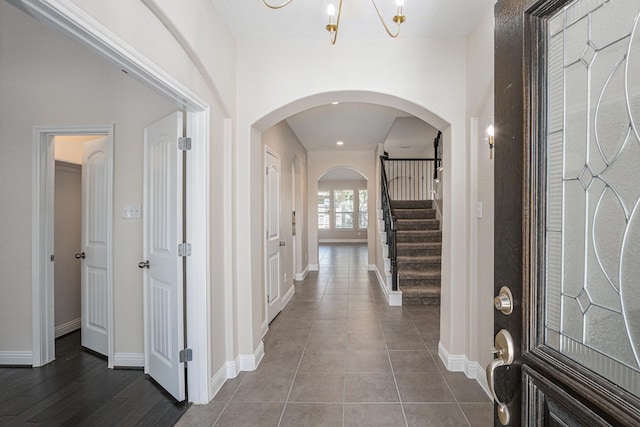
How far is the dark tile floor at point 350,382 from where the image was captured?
2164mm

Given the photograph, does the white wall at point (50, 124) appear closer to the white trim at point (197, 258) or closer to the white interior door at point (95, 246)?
the white interior door at point (95, 246)

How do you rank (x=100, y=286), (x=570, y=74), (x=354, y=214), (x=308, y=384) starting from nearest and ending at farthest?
(x=570, y=74)
(x=308, y=384)
(x=100, y=286)
(x=354, y=214)

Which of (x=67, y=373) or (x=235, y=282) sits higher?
(x=235, y=282)

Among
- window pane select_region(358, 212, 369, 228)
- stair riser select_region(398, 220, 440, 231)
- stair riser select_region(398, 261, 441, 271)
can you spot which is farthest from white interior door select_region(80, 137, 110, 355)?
window pane select_region(358, 212, 369, 228)

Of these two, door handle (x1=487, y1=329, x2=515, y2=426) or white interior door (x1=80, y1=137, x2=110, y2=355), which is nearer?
door handle (x1=487, y1=329, x2=515, y2=426)

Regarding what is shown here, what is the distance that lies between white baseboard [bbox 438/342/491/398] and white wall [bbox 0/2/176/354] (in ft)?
8.62

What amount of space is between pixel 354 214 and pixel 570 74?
1389cm

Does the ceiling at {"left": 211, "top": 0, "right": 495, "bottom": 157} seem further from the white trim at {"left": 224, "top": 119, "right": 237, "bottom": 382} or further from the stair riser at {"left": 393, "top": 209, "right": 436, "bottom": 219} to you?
the stair riser at {"left": 393, "top": 209, "right": 436, "bottom": 219}

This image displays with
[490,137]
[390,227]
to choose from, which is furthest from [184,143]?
[390,227]

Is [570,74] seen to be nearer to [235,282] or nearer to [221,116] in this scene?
[221,116]

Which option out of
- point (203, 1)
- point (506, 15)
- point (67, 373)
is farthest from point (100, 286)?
point (506, 15)

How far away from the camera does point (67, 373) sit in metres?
2.74

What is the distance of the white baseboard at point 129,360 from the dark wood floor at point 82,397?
0.05 metres

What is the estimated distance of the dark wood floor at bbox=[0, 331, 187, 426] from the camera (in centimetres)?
216
